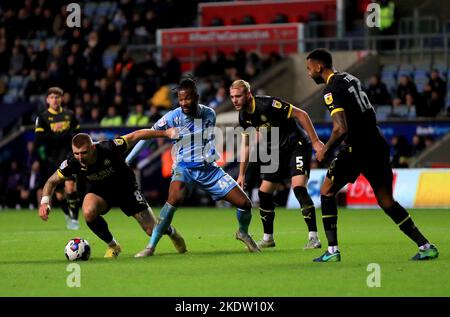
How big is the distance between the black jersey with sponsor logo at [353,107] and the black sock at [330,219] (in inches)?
26.3

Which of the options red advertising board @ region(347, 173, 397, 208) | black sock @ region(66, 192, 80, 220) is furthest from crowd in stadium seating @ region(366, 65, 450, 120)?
black sock @ region(66, 192, 80, 220)

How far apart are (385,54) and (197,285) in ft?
67.5

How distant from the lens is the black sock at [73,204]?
19312 mm

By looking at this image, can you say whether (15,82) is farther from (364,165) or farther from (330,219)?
(364,165)

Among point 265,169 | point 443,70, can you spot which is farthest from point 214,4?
point 265,169

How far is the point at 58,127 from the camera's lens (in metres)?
19.9

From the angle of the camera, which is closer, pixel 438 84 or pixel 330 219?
pixel 330 219

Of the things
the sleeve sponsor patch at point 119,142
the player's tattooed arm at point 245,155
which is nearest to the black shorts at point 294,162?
the player's tattooed arm at point 245,155

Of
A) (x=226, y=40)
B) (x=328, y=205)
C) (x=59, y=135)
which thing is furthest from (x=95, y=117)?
(x=328, y=205)

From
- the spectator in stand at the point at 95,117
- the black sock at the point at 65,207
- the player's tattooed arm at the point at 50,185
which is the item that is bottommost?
the black sock at the point at 65,207

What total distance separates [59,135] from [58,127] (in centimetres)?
16

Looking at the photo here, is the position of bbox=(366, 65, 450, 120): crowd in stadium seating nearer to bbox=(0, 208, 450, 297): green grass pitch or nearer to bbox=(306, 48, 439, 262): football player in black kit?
bbox=(0, 208, 450, 297): green grass pitch

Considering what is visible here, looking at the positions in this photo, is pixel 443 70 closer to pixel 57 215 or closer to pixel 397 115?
pixel 397 115

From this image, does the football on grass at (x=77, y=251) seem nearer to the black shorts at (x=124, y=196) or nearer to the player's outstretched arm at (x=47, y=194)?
the player's outstretched arm at (x=47, y=194)
